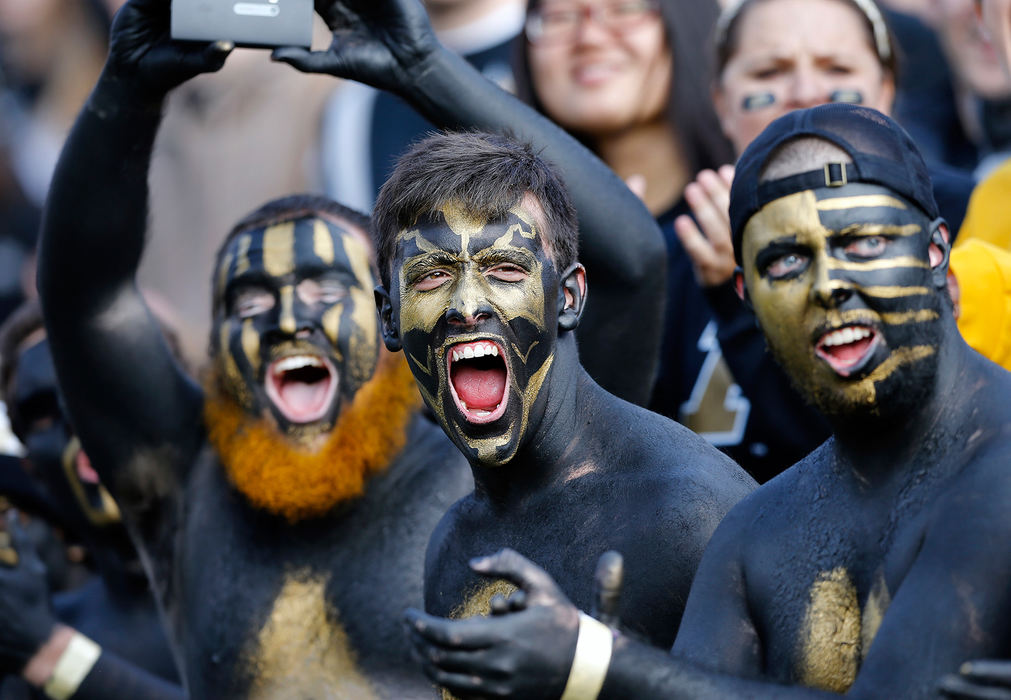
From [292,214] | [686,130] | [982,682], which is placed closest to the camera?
[982,682]

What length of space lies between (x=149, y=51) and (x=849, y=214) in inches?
81.3

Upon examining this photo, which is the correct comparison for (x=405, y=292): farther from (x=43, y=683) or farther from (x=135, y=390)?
(x=43, y=683)

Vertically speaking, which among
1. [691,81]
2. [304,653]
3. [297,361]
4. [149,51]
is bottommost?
[304,653]

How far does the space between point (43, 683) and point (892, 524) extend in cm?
281

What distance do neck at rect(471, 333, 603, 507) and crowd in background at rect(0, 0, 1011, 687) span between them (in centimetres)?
71

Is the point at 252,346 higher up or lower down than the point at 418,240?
lower down

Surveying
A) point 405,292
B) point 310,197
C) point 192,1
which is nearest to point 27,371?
point 310,197

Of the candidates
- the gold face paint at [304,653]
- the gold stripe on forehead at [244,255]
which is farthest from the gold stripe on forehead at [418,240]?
the gold face paint at [304,653]

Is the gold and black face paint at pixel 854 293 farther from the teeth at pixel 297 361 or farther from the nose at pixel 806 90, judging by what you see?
the nose at pixel 806 90

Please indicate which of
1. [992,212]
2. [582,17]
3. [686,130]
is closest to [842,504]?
[992,212]

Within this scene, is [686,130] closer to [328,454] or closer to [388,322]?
[328,454]

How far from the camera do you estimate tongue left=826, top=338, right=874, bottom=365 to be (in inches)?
110

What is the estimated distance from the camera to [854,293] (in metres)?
2.78

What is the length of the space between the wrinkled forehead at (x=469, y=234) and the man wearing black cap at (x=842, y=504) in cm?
56
